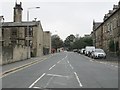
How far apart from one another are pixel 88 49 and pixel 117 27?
662 inches

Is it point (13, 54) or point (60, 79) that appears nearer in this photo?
point (60, 79)

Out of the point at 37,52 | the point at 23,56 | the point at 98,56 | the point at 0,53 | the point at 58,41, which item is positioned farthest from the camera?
the point at 58,41

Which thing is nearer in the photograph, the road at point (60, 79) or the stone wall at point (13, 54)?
the road at point (60, 79)

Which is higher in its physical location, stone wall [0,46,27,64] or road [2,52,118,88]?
stone wall [0,46,27,64]

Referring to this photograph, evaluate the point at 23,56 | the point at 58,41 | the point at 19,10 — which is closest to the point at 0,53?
the point at 23,56

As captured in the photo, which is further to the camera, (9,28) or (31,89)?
(9,28)

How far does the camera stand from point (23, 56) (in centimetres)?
4866

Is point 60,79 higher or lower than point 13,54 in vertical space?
lower

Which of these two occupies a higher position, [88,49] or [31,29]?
[31,29]

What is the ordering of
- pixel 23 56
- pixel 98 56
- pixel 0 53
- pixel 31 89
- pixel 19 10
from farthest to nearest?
pixel 19 10, pixel 98 56, pixel 23 56, pixel 0 53, pixel 31 89

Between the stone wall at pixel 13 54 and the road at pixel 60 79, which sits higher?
the stone wall at pixel 13 54

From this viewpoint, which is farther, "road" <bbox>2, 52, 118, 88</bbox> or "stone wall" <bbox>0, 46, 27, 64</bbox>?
"stone wall" <bbox>0, 46, 27, 64</bbox>

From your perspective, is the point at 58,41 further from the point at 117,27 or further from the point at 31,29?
the point at 117,27

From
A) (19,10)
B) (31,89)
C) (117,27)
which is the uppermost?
(19,10)
